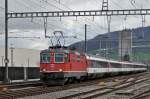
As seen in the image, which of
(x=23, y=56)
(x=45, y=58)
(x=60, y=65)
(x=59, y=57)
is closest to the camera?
(x=60, y=65)

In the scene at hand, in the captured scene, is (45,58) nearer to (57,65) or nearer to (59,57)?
(59,57)

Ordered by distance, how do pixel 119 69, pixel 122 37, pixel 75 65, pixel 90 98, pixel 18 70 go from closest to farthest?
pixel 90 98
pixel 75 65
pixel 18 70
pixel 119 69
pixel 122 37

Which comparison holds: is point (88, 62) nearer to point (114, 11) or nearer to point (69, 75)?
point (114, 11)

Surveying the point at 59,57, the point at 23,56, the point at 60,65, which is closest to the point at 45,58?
the point at 59,57

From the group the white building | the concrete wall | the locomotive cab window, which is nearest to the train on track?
the locomotive cab window

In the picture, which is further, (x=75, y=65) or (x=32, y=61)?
(x=32, y=61)

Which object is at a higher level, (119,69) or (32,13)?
(32,13)

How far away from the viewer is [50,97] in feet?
78.6

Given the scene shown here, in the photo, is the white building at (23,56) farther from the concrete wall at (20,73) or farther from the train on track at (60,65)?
the train on track at (60,65)

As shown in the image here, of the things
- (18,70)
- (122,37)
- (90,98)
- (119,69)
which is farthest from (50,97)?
(122,37)

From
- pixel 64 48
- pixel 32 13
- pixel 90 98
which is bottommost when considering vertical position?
pixel 90 98

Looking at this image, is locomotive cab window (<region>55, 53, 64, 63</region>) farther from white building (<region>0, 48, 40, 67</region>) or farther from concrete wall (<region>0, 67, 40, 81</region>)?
white building (<region>0, 48, 40, 67</region>)

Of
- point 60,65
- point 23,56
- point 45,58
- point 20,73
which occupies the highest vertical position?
point 23,56

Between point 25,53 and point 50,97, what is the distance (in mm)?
56205
